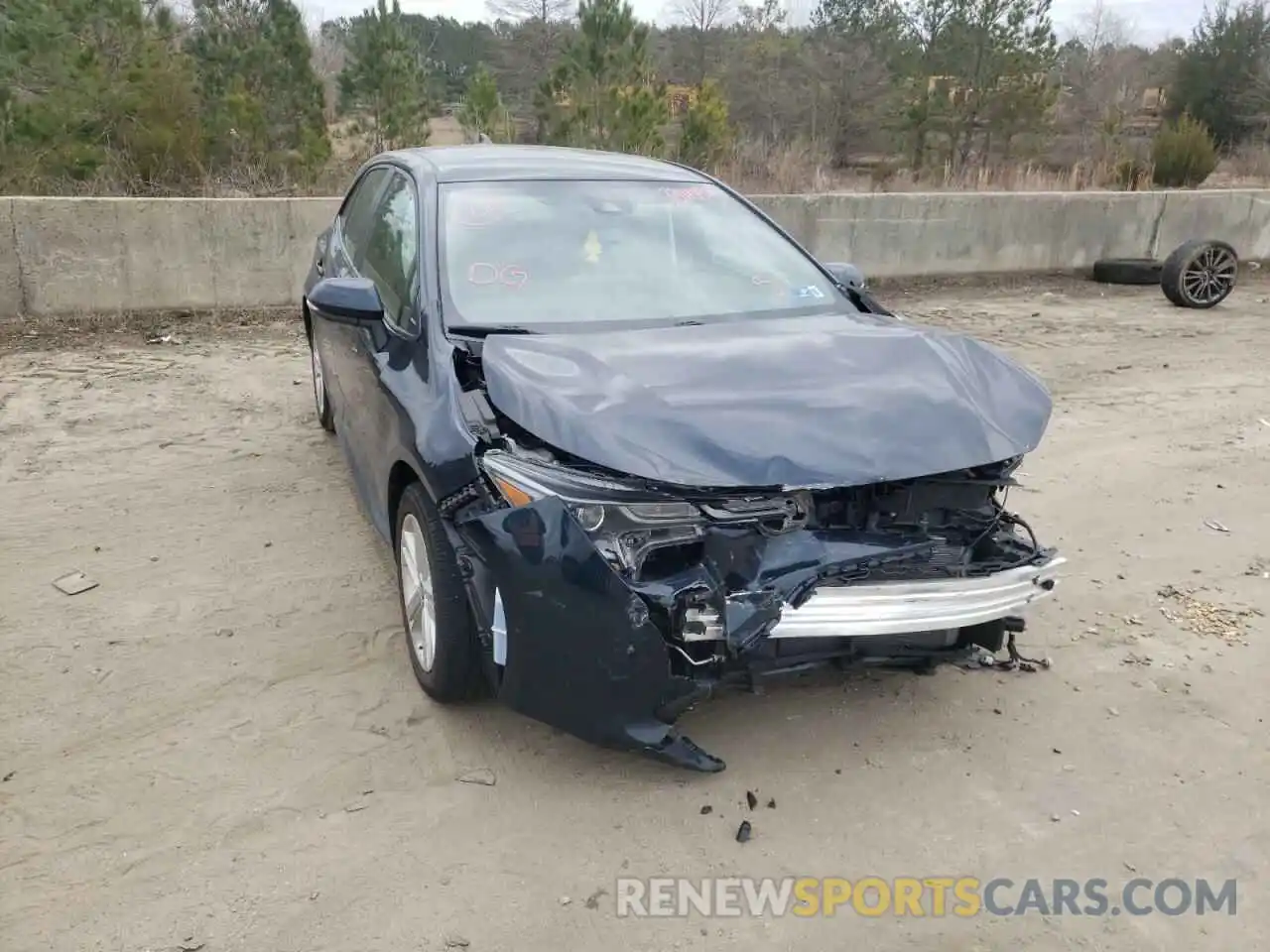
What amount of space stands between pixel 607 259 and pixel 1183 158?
590 inches

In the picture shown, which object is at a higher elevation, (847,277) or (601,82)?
(601,82)

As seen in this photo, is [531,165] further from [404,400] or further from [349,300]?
[404,400]

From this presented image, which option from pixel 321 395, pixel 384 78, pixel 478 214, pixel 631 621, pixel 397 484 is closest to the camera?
pixel 631 621

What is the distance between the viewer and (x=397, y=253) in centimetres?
400

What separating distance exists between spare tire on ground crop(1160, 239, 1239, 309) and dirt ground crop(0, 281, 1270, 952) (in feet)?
20.4

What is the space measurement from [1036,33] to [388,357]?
1088 inches

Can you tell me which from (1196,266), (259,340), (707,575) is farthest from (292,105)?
(707,575)

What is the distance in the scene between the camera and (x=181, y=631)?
371cm

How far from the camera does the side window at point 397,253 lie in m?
3.62

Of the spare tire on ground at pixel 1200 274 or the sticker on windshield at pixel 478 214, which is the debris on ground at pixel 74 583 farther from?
the spare tire on ground at pixel 1200 274

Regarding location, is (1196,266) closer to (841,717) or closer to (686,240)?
(686,240)

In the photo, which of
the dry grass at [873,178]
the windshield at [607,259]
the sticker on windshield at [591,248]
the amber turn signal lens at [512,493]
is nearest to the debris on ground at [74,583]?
the windshield at [607,259]

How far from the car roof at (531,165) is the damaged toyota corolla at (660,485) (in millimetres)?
427

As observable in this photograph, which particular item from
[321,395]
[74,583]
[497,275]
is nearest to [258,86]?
[321,395]
